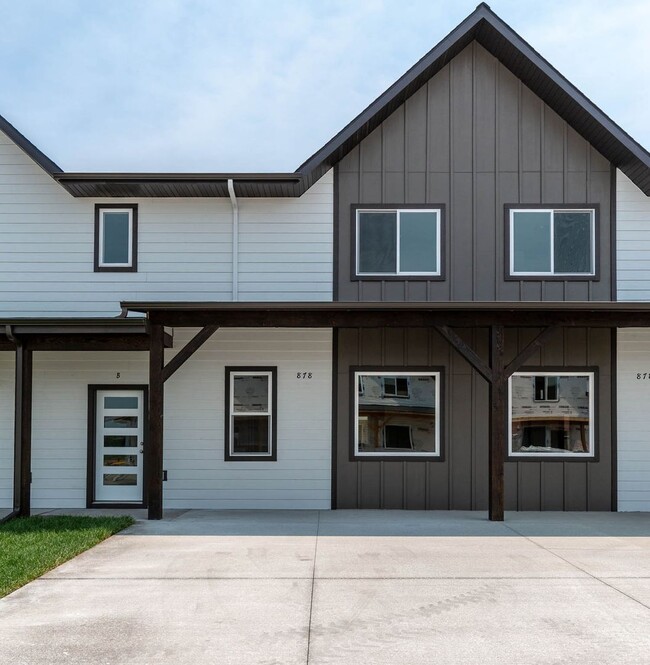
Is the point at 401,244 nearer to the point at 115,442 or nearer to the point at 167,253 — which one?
the point at 167,253

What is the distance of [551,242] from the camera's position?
1176 centimetres

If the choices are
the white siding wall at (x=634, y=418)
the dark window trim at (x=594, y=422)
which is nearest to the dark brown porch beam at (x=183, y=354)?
the dark window trim at (x=594, y=422)

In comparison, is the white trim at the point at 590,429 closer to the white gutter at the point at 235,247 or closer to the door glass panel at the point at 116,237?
the white gutter at the point at 235,247

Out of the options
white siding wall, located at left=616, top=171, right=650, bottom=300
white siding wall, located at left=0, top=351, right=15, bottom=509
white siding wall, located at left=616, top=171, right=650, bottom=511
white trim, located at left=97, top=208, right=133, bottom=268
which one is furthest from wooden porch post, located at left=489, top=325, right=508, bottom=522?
white siding wall, located at left=0, top=351, right=15, bottom=509

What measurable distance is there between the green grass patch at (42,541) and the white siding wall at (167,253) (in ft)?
11.2

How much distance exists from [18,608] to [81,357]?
6.05 m

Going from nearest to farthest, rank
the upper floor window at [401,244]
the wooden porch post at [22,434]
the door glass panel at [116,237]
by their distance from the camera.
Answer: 1. the wooden porch post at [22,434]
2. the upper floor window at [401,244]
3. the door glass panel at [116,237]

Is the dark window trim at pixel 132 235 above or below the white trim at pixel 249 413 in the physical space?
above

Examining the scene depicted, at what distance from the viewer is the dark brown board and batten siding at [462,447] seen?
451 inches

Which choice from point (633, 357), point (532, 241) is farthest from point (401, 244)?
point (633, 357)

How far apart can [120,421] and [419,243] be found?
18.4 ft

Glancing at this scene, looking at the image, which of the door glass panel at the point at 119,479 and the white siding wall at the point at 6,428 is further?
the door glass panel at the point at 119,479

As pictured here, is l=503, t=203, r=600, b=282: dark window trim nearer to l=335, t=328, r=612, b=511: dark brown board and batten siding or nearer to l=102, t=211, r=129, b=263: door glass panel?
l=335, t=328, r=612, b=511: dark brown board and batten siding

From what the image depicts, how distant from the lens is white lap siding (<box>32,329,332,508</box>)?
11.5m
